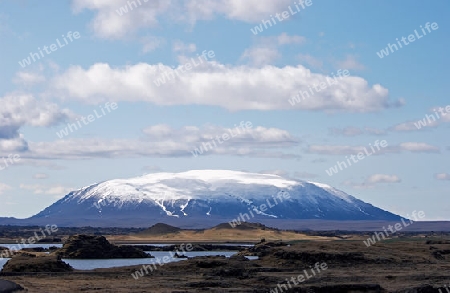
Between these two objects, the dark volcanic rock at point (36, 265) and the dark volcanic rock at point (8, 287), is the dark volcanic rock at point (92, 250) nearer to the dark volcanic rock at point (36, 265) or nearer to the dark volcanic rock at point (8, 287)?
the dark volcanic rock at point (36, 265)

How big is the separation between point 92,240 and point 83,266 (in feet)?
73.6

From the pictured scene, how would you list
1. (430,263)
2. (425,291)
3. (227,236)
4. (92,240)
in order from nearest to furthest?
1. (425,291)
2. (430,263)
3. (92,240)
4. (227,236)

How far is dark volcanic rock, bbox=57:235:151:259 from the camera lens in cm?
10088

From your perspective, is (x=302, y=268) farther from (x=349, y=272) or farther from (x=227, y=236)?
(x=227, y=236)

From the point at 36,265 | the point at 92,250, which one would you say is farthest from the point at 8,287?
the point at 92,250

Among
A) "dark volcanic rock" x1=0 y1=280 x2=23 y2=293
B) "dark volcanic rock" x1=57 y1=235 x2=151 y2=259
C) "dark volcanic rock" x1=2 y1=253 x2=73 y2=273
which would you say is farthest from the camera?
"dark volcanic rock" x1=57 y1=235 x2=151 y2=259

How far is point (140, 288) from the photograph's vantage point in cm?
5041

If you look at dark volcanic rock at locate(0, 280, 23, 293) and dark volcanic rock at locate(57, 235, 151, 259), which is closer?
dark volcanic rock at locate(0, 280, 23, 293)

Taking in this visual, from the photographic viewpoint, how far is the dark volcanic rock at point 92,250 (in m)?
101

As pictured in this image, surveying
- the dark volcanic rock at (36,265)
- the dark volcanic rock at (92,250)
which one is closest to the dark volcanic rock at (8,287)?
the dark volcanic rock at (36,265)

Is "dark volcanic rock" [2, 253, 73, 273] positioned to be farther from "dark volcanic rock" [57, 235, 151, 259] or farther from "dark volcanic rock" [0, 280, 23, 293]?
"dark volcanic rock" [57, 235, 151, 259]

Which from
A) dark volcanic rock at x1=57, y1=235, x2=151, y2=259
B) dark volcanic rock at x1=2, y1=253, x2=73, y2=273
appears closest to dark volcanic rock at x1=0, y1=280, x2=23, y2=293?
dark volcanic rock at x1=2, y1=253, x2=73, y2=273

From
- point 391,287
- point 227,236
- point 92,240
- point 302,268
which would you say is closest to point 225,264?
point 302,268

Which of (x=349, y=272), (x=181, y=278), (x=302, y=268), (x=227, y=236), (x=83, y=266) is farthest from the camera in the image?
(x=227, y=236)
